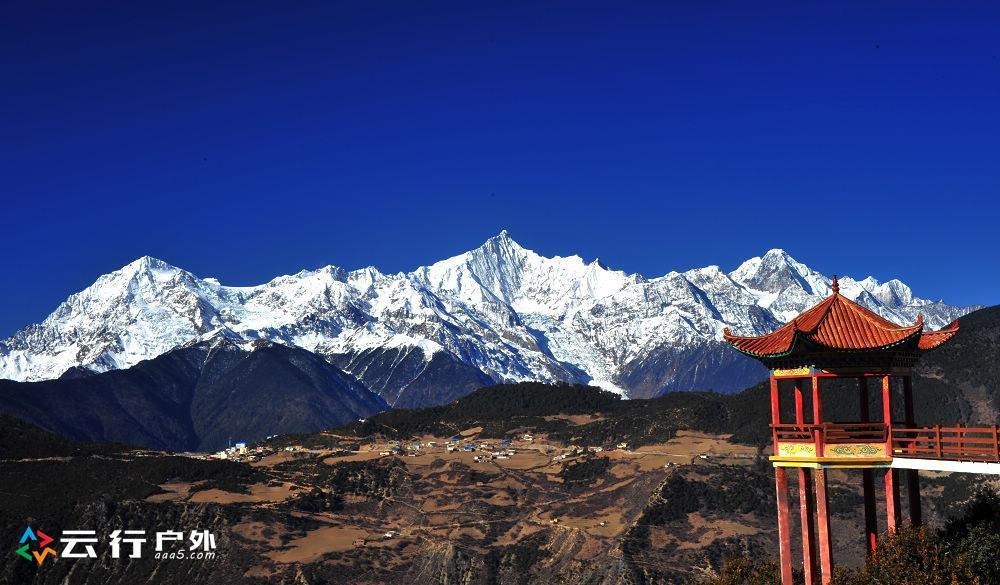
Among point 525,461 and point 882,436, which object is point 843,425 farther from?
point 525,461

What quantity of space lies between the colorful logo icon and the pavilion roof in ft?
391

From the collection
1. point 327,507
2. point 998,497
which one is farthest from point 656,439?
point 998,497

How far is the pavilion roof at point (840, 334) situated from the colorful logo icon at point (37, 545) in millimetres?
119170

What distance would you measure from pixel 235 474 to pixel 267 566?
154 feet

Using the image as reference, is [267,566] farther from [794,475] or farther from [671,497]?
[794,475]

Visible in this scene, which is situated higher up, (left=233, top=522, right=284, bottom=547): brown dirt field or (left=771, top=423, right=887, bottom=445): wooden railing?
(left=771, top=423, right=887, bottom=445): wooden railing

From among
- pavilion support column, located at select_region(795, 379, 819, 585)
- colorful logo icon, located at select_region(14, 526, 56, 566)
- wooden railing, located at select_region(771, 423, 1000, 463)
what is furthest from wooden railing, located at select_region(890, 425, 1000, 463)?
colorful logo icon, located at select_region(14, 526, 56, 566)

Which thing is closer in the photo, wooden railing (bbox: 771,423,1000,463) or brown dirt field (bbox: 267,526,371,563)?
wooden railing (bbox: 771,423,1000,463)

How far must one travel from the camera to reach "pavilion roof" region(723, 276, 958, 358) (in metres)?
44.2

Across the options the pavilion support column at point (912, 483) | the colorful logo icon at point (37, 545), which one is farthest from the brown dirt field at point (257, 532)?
the pavilion support column at point (912, 483)

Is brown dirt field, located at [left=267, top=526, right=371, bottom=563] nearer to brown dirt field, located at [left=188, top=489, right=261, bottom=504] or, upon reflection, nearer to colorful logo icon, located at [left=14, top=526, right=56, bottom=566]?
brown dirt field, located at [left=188, top=489, right=261, bottom=504]

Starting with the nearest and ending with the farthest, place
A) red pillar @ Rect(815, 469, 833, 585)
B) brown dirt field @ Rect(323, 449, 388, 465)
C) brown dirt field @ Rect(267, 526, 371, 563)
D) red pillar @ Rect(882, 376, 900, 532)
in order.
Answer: red pillar @ Rect(882, 376, 900, 532) → red pillar @ Rect(815, 469, 833, 585) → brown dirt field @ Rect(267, 526, 371, 563) → brown dirt field @ Rect(323, 449, 388, 465)

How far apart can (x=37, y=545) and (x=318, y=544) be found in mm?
37250

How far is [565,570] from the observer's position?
127m
